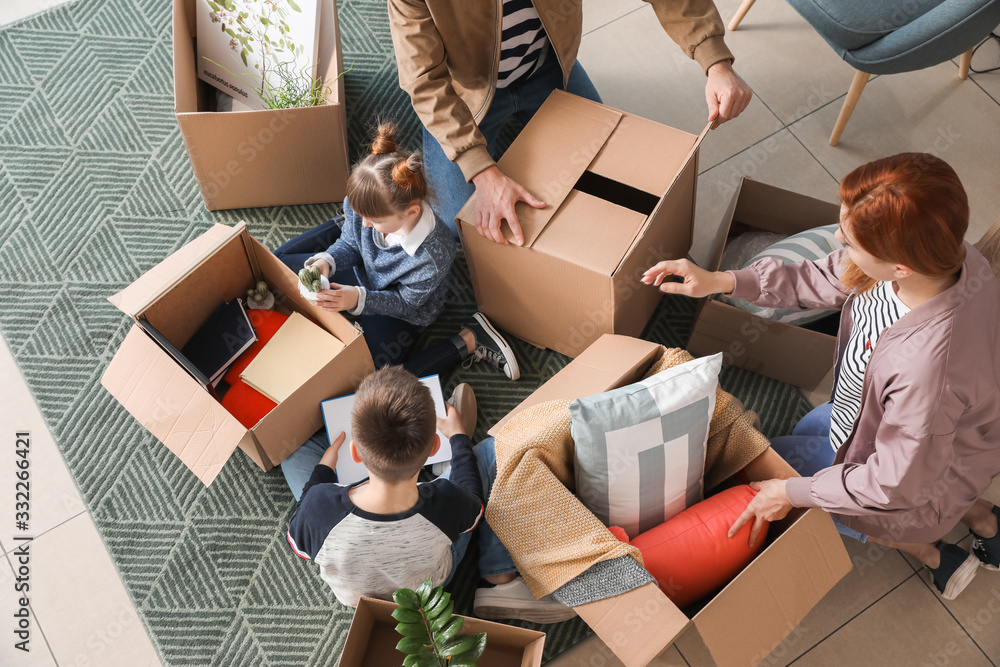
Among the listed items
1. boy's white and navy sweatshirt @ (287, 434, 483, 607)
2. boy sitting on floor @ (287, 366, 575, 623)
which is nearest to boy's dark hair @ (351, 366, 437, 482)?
boy sitting on floor @ (287, 366, 575, 623)

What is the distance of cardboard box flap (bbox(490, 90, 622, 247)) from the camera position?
150 cm

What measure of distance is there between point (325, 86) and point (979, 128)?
194cm

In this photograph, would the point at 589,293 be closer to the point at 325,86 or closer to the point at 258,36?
the point at 325,86

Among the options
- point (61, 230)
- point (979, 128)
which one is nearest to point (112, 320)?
point (61, 230)

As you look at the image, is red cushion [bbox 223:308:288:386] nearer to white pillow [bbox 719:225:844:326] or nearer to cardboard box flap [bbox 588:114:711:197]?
cardboard box flap [bbox 588:114:711:197]

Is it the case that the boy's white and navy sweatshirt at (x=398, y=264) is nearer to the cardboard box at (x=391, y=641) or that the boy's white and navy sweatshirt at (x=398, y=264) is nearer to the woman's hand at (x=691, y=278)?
the woman's hand at (x=691, y=278)

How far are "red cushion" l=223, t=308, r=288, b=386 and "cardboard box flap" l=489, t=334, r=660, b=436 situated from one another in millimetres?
642

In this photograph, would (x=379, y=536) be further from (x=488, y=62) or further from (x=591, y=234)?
(x=488, y=62)

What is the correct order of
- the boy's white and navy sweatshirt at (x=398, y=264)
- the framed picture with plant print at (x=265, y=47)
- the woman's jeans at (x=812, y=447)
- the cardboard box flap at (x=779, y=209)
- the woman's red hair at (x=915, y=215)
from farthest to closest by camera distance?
the framed picture with plant print at (x=265, y=47), the cardboard box flap at (x=779, y=209), the boy's white and navy sweatshirt at (x=398, y=264), the woman's jeans at (x=812, y=447), the woman's red hair at (x=915, y=215)

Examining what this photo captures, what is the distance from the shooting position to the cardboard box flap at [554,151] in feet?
4.94

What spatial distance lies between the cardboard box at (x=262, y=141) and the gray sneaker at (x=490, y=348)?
572 mm

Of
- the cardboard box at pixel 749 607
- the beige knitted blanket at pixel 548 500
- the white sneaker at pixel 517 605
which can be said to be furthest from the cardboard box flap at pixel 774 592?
the white sneaker at pixel 517 605

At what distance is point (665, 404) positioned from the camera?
129 cm

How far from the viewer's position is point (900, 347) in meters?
1.15
